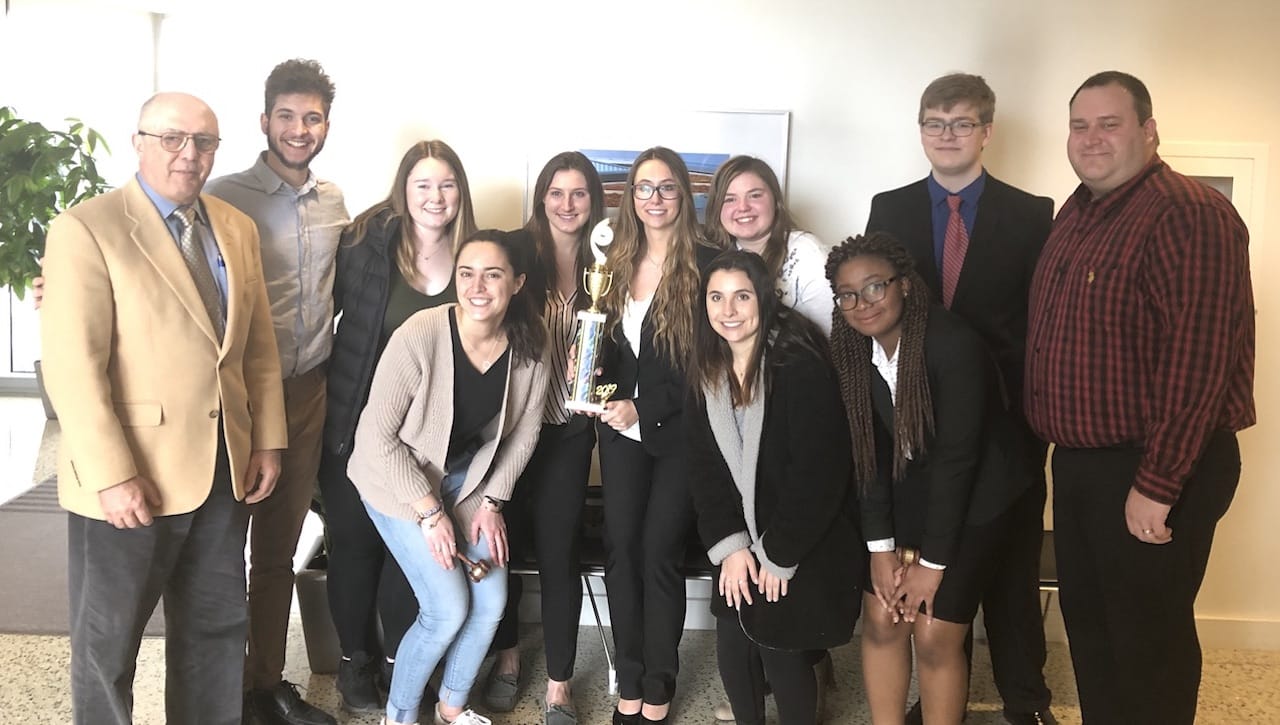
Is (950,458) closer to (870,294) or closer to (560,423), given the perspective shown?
(870,294)

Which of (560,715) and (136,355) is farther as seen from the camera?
(560,715)

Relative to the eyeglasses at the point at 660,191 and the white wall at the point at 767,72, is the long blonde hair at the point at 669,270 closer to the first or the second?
the eyeglasses at the point at 660,191

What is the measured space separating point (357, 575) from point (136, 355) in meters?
1.05

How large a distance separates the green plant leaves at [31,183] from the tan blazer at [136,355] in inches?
74.2

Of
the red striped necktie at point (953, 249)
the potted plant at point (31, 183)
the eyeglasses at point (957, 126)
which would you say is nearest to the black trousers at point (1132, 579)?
the red striped necktie at point (953, 249)

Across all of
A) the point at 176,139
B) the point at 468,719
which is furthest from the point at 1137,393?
the point at 176,139

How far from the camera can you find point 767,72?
10.6ft

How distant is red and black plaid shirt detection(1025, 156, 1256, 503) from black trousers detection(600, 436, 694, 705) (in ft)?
3.38

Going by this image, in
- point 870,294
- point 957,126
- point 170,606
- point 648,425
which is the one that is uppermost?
point 957,126

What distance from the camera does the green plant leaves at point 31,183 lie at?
3.56 meters

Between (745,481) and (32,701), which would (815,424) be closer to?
(745,481)

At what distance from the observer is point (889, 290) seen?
2156 millimetres

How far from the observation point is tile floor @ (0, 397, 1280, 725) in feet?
9.28

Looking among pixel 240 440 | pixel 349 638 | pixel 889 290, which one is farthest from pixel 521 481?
pixel 889 290
